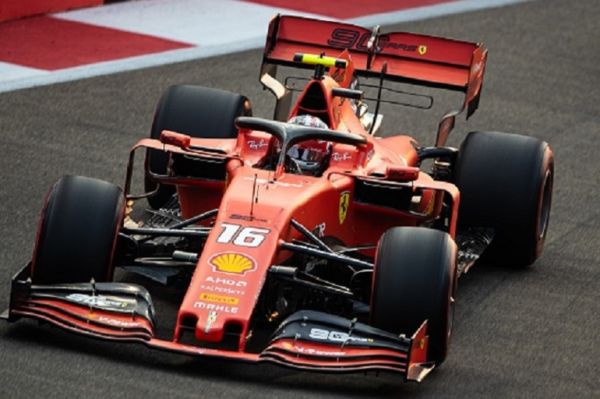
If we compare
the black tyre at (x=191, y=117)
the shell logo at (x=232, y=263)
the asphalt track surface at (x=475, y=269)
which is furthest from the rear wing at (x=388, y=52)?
the shell logo at (x=232, y=263)

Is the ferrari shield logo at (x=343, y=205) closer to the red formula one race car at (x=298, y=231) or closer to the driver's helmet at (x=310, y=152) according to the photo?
the red formula one race car at (x=298, y=231)

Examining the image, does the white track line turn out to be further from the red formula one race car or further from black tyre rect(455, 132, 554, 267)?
black tyre rect(455, 132, 554, 267)

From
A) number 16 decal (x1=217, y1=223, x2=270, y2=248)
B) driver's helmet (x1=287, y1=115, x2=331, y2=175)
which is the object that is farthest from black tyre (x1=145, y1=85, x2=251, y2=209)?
number 16 decal (x1=217, y1=223, x2=270, y2=248)

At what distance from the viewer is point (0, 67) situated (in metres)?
15.2

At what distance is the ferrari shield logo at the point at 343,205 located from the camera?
32.4 ft

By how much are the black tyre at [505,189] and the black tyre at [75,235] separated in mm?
2508

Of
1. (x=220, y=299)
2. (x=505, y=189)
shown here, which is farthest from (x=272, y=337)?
(x=505, y=189)

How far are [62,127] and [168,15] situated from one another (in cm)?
422

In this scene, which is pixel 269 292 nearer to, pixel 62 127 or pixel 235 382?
pixel 235 382

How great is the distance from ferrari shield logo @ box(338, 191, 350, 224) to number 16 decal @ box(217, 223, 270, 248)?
31.8 inches

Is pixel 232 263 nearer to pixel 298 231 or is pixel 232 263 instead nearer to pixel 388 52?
pixel 298 231

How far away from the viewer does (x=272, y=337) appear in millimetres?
8820

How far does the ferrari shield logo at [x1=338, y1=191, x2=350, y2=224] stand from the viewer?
989 centimetres

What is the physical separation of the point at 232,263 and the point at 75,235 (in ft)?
2.82
